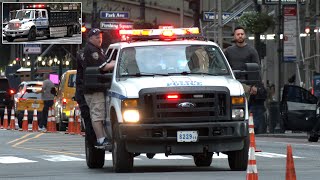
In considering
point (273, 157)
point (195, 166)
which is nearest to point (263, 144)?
point (273, 157)

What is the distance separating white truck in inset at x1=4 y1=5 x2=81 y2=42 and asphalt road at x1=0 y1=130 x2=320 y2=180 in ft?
140

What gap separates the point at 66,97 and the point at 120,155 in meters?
20.1

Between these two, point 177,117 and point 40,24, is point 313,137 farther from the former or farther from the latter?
point 40,24

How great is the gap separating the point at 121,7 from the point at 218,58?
174 feet

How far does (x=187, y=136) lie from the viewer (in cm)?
1489

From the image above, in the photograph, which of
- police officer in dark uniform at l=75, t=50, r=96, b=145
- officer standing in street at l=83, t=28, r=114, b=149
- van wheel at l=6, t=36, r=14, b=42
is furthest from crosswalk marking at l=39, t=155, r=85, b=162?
van wheel at l=6, t=36, r=14, b=42

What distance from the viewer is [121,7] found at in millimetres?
69000

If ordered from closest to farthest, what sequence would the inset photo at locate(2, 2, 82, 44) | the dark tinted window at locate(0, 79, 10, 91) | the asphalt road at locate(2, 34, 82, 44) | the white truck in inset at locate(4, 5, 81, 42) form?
the dark tinted window at locate(0, 79, 10, 91)
the white truck in inset at locate(4, 5, 81, 42)
the inset photo at locate(2, 2, 82, 44)
the asphalt road at locate(2, 34, 82, 44)

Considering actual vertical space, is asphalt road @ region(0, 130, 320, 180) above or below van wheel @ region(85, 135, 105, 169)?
below

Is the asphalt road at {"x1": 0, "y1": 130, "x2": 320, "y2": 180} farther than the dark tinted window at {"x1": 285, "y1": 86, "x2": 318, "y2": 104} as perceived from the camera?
No

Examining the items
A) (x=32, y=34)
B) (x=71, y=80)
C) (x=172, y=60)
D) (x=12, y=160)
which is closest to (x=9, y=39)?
(x=32, y=34)

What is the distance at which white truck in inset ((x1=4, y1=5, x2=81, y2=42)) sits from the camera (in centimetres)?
6625

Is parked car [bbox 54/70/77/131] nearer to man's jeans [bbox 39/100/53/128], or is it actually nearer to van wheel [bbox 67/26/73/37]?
man's jeans [bbox 39/100/53/128]

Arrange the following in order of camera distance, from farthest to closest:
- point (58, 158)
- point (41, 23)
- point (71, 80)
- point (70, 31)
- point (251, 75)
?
1. point (70, 31)
2. point (41, 23)
3. point (71, 80)
4. point (58, 158)
5. point (251, 75)
